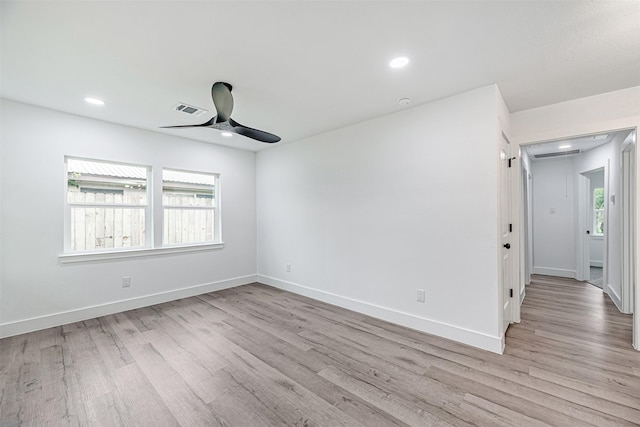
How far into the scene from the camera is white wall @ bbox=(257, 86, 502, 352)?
2.71m

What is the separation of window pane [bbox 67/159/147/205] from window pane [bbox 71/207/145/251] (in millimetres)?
137

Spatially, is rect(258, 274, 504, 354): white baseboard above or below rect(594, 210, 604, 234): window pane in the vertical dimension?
below

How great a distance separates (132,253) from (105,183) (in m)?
1.05

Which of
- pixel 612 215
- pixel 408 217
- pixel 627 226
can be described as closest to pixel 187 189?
pixel 408 217

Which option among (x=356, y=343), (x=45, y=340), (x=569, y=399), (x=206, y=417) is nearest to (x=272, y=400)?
(x=206, y=417)

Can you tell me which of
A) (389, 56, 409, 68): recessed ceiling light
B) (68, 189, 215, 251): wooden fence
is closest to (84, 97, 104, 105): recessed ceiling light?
(68, 189, 215, 251): wooden fence

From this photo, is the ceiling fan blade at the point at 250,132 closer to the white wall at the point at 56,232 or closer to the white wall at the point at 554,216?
the white wall at the point at 56,232

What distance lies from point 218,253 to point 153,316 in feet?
4.88

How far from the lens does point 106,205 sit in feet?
12.3

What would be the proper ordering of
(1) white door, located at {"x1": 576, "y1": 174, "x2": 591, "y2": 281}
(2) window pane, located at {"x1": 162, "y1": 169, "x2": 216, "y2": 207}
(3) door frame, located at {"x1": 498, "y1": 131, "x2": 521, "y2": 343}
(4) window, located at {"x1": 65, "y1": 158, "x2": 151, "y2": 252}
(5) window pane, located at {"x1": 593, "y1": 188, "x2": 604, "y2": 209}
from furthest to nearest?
(5) window pane, located at {"x1": 593, "y1": 188, "x2": 604, "y2": 209}, (1) white door, located at {"x1": 576, "y1": 174, "x2": 591, "y2": 281}, (2) window pane, located at {"x1": 162, "y1": 169, "x2": 216, "y2": 207}, (4) window, located at {"x1": 65, "y1": 158, "x2": 151, "y2": 252}, (3) door frame, located at {"x1": 498, "y1": 131, "x2": 521, "y2": 343}

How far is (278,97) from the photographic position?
9.60 ft

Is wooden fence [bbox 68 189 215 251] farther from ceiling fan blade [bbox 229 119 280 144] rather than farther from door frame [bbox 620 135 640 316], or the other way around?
door frame [bbox 620 135 640 316]

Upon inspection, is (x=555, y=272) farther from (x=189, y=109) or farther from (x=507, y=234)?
(x=189, y=109)

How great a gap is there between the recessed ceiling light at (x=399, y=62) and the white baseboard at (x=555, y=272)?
612cm
